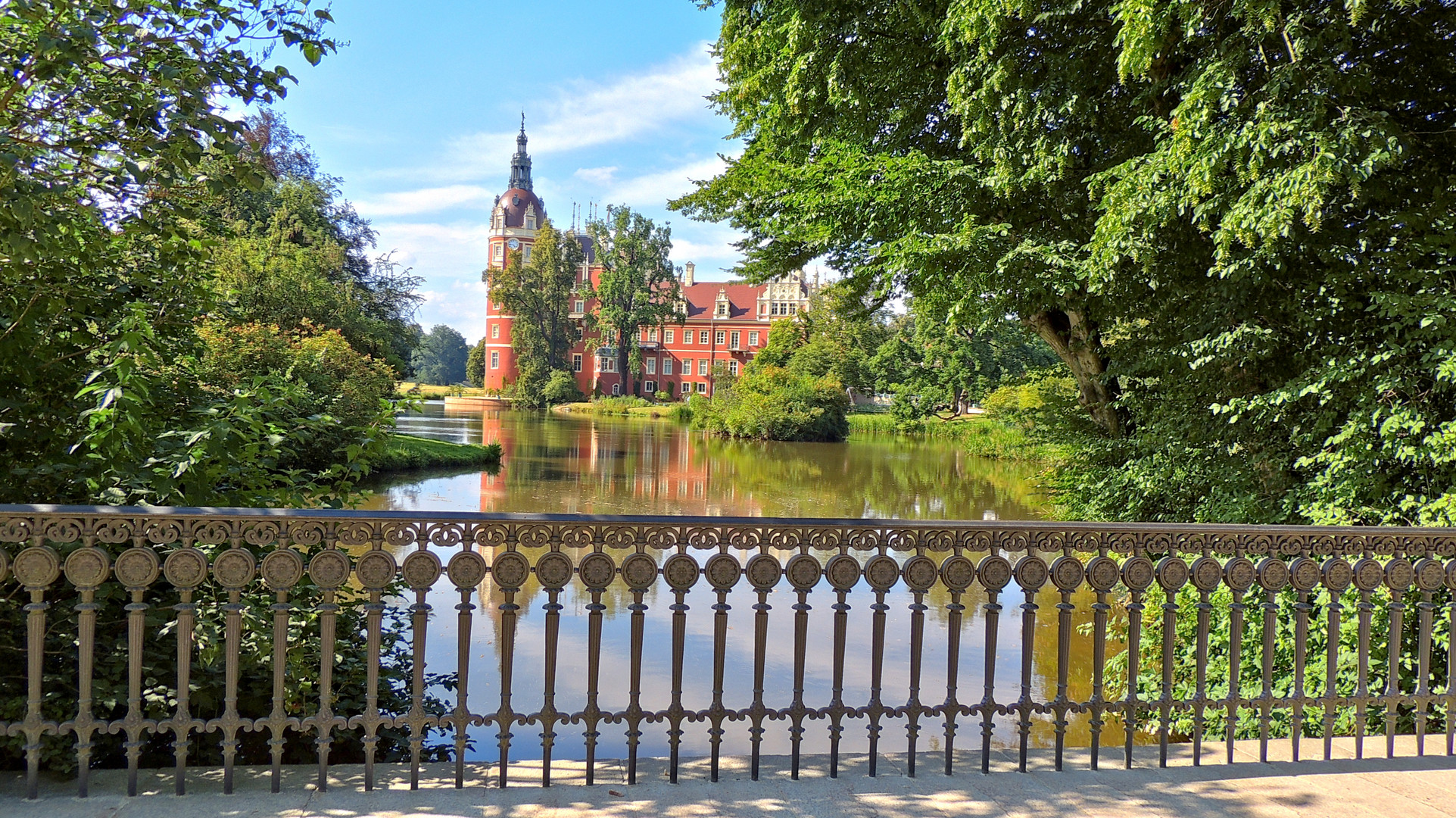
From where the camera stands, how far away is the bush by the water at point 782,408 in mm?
35062

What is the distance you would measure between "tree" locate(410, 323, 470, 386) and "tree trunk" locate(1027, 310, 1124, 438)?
9527cm

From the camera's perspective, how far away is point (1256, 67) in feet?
18.1

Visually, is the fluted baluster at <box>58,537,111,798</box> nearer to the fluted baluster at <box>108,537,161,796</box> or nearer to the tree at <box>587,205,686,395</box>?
the fluted baluster at <box>108,537,161,796</box>

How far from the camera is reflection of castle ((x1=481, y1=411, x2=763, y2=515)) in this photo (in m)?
14.2

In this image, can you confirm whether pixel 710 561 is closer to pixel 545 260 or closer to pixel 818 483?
pixel 818 483

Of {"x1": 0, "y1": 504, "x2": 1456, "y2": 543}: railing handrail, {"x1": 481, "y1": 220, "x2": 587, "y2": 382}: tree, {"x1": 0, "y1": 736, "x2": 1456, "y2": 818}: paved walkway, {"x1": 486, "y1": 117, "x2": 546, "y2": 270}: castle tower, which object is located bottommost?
{"x1": 0, "y1": 736, "x2": 1456, "y2": 818}: paved walkway

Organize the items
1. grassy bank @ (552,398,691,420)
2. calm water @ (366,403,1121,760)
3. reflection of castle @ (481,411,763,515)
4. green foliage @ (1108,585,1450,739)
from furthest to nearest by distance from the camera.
→ grassy bank @ (552,398,691,420)
reflection of castle @ (481,411,763,515)
calm water @ (366,403,1121,760)
green foliage @ (1108,585,1450,739)

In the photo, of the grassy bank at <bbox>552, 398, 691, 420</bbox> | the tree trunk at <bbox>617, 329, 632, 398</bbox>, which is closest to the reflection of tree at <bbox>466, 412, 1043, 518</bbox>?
the grassy bank at <bbox>552, 398, 691, 420</bbox>

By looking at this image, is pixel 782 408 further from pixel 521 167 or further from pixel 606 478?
pixel 521 167

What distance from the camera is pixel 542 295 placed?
5841 centimetres

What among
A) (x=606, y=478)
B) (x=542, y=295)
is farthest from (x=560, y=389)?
(x=606, y=478)

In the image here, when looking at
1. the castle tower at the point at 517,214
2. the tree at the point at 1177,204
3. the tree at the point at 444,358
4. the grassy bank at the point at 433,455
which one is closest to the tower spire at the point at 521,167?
the castle tower at the point at 517,214

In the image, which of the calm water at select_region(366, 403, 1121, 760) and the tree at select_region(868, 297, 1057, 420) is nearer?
the calm water at select_region(366, 403, 1121, 760)

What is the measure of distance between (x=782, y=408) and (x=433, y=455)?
17660 millimetres
